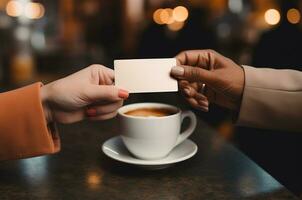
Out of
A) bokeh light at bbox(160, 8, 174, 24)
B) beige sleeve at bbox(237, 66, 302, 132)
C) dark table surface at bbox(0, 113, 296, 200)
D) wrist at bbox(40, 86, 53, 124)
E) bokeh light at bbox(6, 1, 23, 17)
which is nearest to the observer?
dark table surface at bbox(0, 113, 296, 200)

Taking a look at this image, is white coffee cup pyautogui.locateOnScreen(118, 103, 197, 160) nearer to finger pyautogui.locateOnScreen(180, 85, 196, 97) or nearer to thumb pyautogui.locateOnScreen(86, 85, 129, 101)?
thumb pyautogui.locateOnScreen(86, 85, 129, 101)

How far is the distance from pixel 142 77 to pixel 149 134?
0.11m

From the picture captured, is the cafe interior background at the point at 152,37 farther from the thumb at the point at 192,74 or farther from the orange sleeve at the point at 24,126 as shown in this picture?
the orange sleeve at the point at 24,126

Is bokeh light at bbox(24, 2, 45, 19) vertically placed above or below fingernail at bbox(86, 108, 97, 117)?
below

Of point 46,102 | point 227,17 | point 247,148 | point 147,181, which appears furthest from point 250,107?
point 227,17

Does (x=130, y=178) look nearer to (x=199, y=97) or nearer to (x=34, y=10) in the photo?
(x=199, y=97)

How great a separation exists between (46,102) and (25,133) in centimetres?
8

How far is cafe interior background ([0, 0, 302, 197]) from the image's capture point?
1.56 m

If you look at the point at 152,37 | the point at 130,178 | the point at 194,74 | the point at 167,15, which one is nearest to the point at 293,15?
the point at 152,37

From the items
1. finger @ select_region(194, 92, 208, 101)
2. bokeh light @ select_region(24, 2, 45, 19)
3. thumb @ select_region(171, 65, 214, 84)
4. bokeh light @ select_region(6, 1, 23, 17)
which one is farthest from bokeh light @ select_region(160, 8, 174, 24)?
thumb @ select_region(171, 65, 214, 84)

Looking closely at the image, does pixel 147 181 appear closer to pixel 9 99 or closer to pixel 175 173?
pixel 175 173

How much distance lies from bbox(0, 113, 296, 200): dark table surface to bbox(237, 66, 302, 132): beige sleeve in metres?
0.10

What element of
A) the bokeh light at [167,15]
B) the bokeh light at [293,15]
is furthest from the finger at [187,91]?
the bokeh light at [167,15]

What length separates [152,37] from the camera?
2875 millimetres
